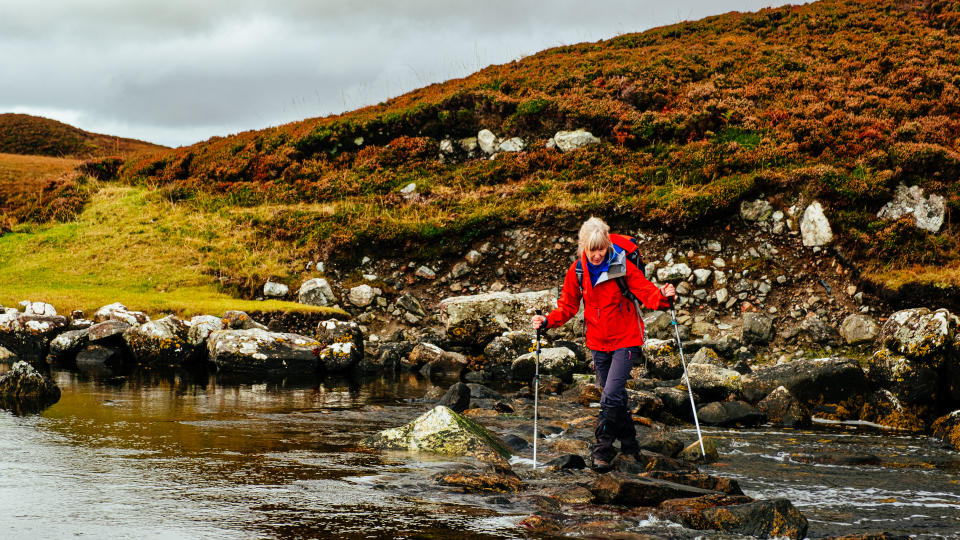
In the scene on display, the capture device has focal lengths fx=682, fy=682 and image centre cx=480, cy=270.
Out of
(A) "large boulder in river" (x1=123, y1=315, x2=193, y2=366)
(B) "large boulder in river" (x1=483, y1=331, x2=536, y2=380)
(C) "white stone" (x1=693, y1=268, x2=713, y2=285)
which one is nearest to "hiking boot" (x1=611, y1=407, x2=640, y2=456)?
(B) "large boulder in river" (x1=483, y1=331, x2=536, y2=380)

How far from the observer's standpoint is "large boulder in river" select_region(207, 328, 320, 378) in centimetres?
1795

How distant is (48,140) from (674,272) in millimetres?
66197

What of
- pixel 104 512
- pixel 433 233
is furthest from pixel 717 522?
pixel 433 233

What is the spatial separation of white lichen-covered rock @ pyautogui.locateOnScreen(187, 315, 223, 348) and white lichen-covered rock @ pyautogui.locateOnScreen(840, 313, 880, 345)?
17591 mm

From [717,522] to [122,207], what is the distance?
34.7 metres

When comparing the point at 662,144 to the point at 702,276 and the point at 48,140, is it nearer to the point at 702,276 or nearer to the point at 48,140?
the point at 702,276

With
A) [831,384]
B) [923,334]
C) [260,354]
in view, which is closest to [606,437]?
[831,384]

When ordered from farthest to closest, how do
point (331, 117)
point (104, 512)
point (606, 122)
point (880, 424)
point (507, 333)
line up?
point (331, 117) → point (606, 122) → point (507, 333) → point (880, 424) → point (104, 512)

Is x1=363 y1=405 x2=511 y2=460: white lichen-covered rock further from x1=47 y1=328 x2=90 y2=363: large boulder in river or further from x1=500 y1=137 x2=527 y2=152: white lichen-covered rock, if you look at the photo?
x1=500 y1=137 x2=527 y2=152: white lichen-covered rock

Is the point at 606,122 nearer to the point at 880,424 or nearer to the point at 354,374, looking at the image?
the point at 354,374

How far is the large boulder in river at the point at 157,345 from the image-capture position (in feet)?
60.8

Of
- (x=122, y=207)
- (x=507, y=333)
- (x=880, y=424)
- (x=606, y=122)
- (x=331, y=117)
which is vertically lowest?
(x=880, y=424)

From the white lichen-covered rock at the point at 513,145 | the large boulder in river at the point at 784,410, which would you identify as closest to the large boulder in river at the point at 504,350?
the large boulder in river at the point at 784,410

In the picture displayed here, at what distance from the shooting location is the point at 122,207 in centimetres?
3403
